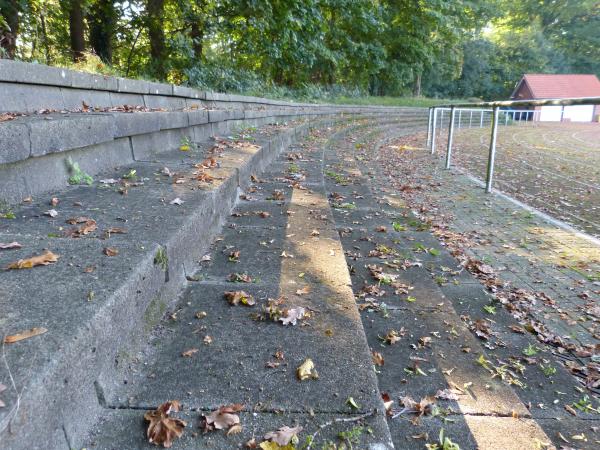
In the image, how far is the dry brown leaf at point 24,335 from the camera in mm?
1114

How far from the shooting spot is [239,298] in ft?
6.34

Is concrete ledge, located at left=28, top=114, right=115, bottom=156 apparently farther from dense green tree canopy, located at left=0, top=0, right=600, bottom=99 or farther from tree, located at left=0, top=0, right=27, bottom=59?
tree, located at left=0, top=0, right=27, bottom=59

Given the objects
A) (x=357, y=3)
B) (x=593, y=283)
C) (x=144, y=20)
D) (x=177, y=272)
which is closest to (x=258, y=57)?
(x=144, y=20)

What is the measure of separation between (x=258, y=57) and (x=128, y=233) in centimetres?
1044

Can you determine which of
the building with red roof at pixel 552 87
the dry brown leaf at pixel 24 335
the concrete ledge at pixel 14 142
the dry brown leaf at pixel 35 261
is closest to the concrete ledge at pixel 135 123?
the concrete ledge at pixel 14 142

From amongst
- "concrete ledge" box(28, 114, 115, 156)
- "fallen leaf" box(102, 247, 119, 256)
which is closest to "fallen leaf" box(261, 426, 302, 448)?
"fallen leaf" box(102, 247, 119, 256)

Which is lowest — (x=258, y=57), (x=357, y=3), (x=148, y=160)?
(x=148, y=160)

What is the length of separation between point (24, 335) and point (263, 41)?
32.8 feet

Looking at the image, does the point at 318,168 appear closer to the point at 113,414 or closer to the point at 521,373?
the point at 521,373

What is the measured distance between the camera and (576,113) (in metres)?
29.0

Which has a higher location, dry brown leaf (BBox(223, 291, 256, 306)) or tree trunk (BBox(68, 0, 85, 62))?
tree trunk (BBox(68, 0, 85, 62))

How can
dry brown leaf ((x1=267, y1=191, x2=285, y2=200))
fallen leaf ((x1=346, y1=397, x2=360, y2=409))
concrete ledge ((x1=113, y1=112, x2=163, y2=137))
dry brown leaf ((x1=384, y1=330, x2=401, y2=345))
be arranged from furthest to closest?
dry brown leaf ((x1=267, y1=191, x2=285, y2=200)) < concrete ledge ((x1=113, y1=112, x2=163, y2=137)) < dry brown leaf ((x1=384, y1=330, x2=401, y2=345)) < fallen leaf ((x1=346, y1=397, x2=360, y2=409))

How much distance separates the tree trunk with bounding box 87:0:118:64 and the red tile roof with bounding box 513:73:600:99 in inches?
1553

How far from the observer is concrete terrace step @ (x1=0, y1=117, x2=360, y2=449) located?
3.36ft
